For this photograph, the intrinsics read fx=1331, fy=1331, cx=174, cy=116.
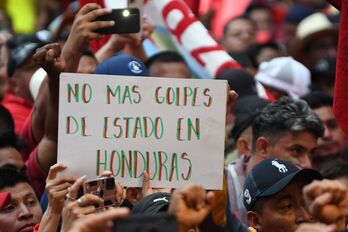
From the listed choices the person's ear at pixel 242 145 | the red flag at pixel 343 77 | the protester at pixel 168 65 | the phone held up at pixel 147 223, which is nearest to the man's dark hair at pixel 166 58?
the protester at pixel 168 65

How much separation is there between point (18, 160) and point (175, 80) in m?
1.59

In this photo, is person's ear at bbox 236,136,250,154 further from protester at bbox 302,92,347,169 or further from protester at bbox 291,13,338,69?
protester at bbox 291,13,338,69

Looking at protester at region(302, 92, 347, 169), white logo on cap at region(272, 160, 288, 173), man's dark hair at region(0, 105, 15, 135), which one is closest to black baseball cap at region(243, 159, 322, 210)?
white logo on cap at region(272, 160, 288, 173)

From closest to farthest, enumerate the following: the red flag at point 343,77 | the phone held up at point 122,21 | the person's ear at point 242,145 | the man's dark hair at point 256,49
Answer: the red flag at point 343,77 < the phone held up at point 122,21 < the person's ear at point 242,145 < the man's dark hair at point 256,49

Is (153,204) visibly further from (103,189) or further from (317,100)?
(317,100)

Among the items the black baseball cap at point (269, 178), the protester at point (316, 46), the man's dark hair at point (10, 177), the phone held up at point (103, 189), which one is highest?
the phone held up at point (103, 189)

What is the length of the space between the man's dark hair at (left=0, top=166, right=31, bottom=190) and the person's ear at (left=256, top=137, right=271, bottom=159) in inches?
56.5

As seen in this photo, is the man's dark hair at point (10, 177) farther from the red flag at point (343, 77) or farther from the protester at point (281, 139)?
the red flag at point (343, 77)

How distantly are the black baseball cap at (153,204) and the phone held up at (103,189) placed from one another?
0.12 m

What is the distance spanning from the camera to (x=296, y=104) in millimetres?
7805

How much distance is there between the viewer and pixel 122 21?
706 cm

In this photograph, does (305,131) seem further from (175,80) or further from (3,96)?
(3,96)

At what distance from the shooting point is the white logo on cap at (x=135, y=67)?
757 centimetres

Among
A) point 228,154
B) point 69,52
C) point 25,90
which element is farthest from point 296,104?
point 25,90
